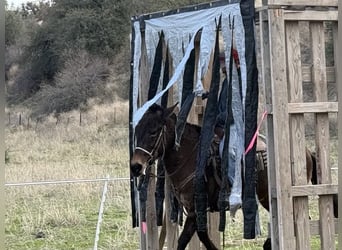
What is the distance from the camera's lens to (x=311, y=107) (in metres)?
4.79

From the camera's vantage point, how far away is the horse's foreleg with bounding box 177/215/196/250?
20.6ft

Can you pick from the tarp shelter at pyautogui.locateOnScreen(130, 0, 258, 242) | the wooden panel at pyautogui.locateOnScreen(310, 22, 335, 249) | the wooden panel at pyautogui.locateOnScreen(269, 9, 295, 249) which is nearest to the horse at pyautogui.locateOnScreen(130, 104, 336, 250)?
the tarp shelter at pyautogui.locateOnScreen(130, 0, 258, 242)

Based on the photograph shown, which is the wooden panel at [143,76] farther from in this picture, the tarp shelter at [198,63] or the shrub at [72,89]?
the shrub at [72,89]

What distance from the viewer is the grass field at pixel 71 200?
8.95 metres

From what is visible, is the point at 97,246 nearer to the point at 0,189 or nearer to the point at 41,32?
the point at 0,189

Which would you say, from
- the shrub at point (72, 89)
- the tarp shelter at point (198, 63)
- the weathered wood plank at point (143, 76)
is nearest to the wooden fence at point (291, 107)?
the tarp shelter at point (198, 63)

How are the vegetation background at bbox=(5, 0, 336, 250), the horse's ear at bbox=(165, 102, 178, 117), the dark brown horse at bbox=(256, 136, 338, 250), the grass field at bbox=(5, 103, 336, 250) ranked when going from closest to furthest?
the dark brown horse at bbox=(256, 136, 338, 250), the horse's ear at bbox=(165, 102, 178, 117), the grass field at bbox=(5, 103, 336, 250), the vegetation background at bbox=(5, 0, 336, 250)

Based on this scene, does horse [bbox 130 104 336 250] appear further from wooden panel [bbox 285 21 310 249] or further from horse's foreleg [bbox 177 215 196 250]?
wooden panel [bbox 285 21 310 249]

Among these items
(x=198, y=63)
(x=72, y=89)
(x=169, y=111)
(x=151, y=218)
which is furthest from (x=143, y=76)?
(x=72, y=89)

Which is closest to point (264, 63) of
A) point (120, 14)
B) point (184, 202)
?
point (184, 202)

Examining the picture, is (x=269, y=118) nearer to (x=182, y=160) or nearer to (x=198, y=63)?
(x=198, y=63)

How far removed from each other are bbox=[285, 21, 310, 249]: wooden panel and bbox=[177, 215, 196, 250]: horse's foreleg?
5.13ft

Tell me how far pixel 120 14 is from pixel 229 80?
2624 cm

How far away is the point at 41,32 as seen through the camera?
3081 centimetres
